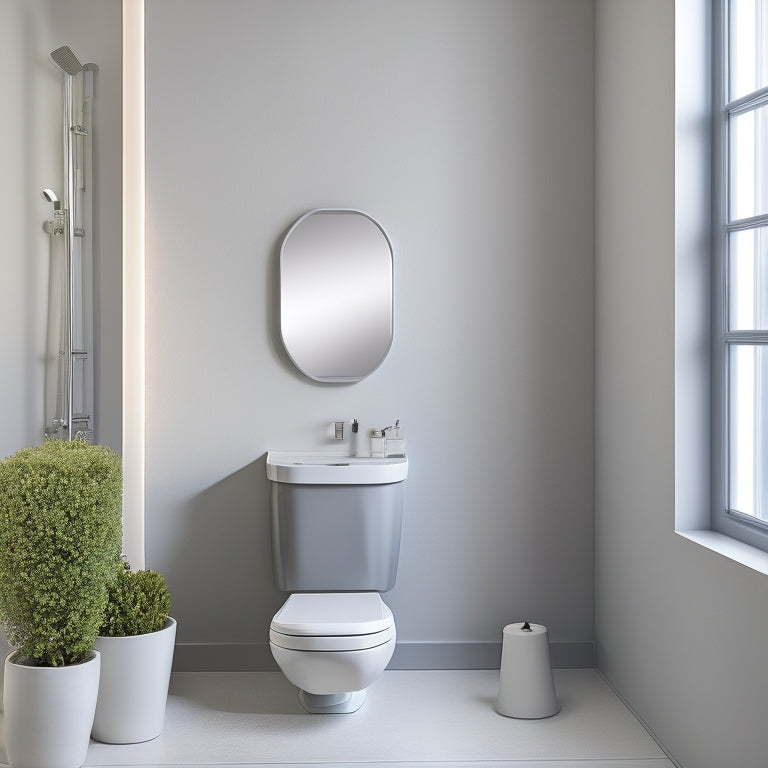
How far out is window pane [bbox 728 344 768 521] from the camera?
2.12 m

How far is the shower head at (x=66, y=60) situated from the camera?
8.73 ft

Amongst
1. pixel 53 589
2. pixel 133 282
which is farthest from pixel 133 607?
pixel 133 282

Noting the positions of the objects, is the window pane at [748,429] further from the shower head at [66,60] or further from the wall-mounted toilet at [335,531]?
the shower head at [66,60]

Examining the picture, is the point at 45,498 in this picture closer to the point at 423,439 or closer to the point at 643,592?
the point at 423,439

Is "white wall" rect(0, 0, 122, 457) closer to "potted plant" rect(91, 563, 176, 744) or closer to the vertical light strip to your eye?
the vertical light strip

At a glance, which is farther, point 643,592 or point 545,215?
point 545,215

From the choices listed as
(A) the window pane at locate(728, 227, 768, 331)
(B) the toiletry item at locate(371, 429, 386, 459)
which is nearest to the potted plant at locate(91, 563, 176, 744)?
(B) the toiletry item at locate(371, 429, 386, 459)

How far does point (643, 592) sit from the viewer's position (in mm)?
2648

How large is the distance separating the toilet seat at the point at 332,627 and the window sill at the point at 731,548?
897 mm

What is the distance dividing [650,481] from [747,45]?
1231 millimetres

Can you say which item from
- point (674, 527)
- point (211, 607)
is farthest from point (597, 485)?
point (211, 607)

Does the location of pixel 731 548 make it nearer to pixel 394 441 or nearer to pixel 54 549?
pixel 394 441

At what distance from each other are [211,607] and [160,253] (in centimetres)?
131

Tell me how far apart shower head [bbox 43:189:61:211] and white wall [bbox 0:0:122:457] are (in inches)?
0.6
